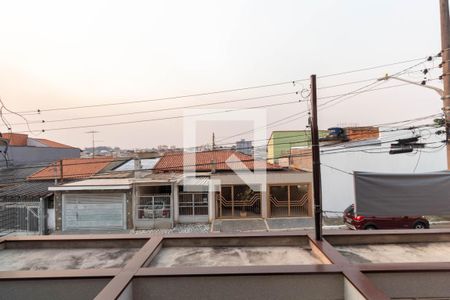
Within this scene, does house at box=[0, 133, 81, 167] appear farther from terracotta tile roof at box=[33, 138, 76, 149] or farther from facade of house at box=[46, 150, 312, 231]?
facade of house at box=[46, 150, 312, 231]

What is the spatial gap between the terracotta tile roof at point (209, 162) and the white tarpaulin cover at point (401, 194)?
38.6ft

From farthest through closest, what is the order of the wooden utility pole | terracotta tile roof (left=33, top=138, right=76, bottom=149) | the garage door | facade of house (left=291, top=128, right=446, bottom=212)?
terracotta tile roof (left=33, top=138, right=76, bottom=149), facade of house (left=291, top=128, right=446, bottom=212), the garage door, the wooden utility pole

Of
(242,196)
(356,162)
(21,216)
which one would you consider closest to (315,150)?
(242,196)

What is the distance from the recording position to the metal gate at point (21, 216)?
15570 millimetres

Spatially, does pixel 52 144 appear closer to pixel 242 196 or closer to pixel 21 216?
pixel 21 216

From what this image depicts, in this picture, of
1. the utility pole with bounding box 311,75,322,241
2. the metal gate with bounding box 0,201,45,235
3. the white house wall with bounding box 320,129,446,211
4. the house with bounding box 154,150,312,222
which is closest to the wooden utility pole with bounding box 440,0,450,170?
the utility pole with bounding box 311,75,322,241

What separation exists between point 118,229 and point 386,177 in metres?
14.0

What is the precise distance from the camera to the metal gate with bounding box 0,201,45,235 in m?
15.6

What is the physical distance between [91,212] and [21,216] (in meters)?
3.85

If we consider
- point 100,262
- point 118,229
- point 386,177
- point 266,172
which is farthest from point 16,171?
point 386,177

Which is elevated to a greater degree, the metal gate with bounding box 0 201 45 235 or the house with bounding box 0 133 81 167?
the house with bounding box 0 133 81 167

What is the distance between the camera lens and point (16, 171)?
81.5ft

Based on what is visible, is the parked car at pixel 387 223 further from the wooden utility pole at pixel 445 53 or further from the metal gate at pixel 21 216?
the metal gate at pixel 21 216

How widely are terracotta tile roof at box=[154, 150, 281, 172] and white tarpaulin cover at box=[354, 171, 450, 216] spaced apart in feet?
38.6
